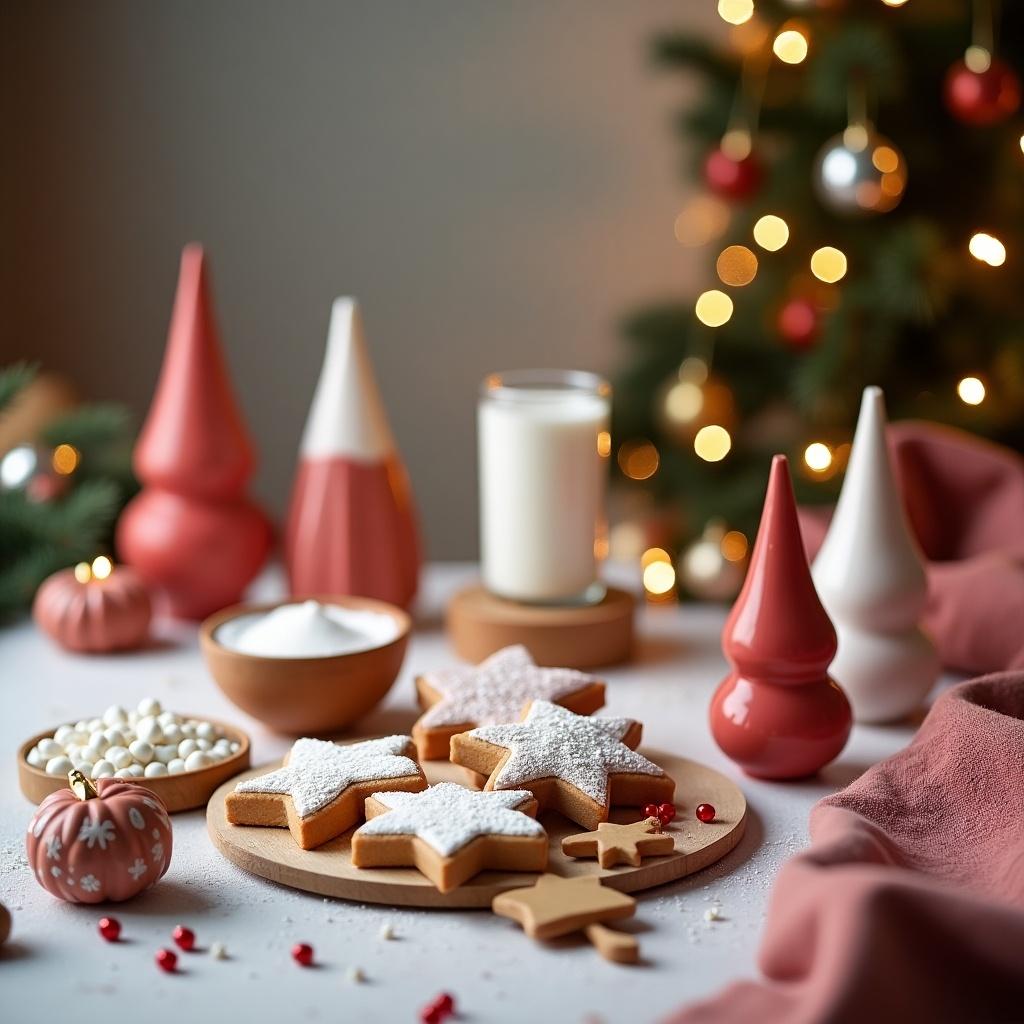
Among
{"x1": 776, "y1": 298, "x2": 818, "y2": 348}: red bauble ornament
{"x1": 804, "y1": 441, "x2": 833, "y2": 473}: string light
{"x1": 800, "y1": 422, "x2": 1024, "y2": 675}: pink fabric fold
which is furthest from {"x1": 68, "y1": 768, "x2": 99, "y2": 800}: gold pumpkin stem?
{"x1": 776, "y1": 298, "x2": 818, "y2": 348}: red bauble ornament

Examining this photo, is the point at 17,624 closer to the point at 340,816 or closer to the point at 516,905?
the point at 340,816

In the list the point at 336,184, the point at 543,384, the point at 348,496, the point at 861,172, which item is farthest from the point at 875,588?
the point at 336,184

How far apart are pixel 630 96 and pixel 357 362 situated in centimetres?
113

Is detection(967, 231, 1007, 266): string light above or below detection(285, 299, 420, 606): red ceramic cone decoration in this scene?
above

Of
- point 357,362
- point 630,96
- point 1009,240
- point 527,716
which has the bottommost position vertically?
point 527,716

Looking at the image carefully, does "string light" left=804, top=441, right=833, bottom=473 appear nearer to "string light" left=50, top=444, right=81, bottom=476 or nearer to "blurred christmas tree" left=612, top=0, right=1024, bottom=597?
"blurred christmas tree" left=612, top=0, right=1024, bottom=597

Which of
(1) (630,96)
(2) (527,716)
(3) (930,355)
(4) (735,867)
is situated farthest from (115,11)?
(4) (735,867)

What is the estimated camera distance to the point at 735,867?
91cm

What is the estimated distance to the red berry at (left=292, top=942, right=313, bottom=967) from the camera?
78 centimetres

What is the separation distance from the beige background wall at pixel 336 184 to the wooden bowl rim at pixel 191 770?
1.43 meters

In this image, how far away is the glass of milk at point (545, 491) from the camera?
1318mm

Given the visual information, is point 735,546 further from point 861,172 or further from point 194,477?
point 194,477

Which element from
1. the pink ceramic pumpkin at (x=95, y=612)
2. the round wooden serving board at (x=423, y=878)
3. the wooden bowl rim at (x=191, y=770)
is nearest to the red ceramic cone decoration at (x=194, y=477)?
the pink ceramic pumpkin at (x=95, y=612)

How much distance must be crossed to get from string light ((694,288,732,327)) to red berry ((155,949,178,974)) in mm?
1427
